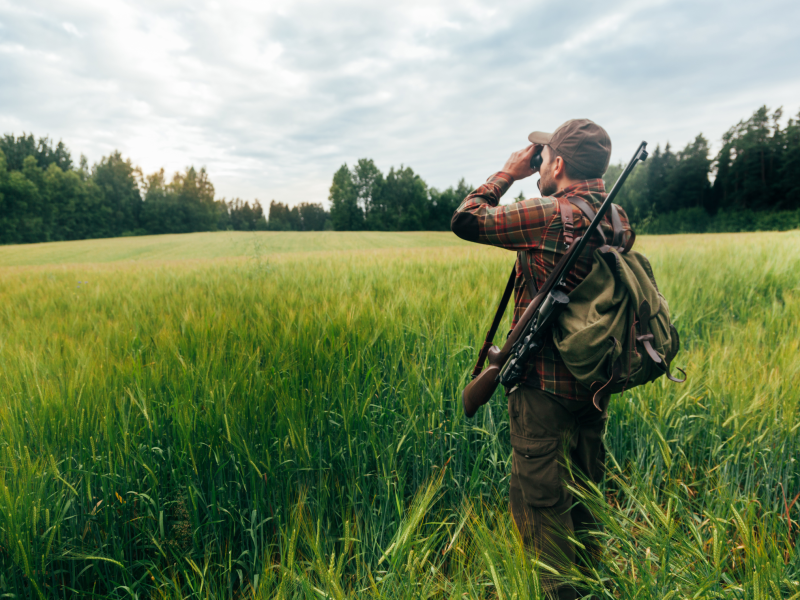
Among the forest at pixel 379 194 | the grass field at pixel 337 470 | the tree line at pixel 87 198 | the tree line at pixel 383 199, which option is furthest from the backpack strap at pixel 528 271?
the tree line at pixel 87 198

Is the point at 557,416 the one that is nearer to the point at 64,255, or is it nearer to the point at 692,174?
the point at 64,255

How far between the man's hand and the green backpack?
1.37 feet

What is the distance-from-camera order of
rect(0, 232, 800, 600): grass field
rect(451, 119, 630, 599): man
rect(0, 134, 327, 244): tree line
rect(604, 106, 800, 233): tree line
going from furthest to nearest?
rect(0, 134, 327, 244): tree line, rect(604, 106, 800, 233): tree line, rect(451, 119, 630, 599): man, rect(0, 232, 800, 600): grass field

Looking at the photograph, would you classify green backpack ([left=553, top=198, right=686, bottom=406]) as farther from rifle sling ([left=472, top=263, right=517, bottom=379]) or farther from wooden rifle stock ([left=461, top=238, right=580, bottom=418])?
rifle sling ([left=472, top=263, right=517, bottom=379])

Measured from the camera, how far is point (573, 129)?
4.86ft

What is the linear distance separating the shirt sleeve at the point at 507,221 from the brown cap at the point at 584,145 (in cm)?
20

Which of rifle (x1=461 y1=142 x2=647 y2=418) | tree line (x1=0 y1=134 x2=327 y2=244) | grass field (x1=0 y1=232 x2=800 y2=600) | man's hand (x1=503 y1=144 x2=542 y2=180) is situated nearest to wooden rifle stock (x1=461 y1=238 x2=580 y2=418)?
rifle (x1=461 y1=142 x2=647 y2=418)

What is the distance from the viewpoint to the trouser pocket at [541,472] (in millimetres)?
1430

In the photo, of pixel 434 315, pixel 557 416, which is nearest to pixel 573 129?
pixel 557 416

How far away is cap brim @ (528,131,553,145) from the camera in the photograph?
1589mm

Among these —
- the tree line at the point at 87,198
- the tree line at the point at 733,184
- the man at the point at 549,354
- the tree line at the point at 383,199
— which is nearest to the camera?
the man at the point at 549,354

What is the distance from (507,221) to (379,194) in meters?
69.8

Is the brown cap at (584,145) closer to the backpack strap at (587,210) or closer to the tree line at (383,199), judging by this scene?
the backpack strap at (587,210)

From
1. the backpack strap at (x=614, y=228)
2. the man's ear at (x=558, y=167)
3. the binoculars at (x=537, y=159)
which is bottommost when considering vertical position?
the backpack strap at (x=614, y=228)
